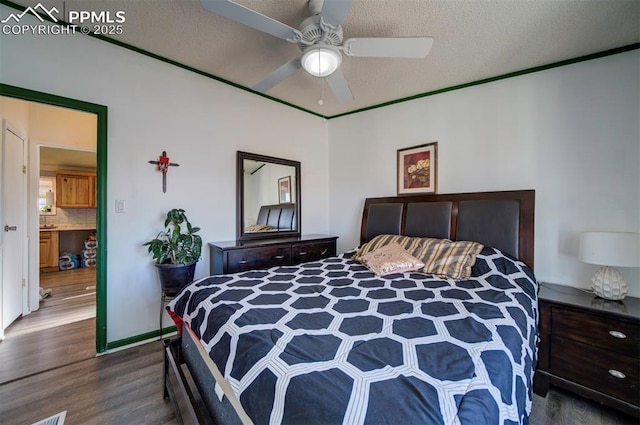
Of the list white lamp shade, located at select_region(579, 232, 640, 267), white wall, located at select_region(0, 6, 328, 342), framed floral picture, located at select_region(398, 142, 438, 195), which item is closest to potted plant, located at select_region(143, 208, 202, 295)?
white wall, located at select_region(0, 6, 328, 342)

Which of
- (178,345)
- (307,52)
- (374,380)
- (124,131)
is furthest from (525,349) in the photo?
(124,131)

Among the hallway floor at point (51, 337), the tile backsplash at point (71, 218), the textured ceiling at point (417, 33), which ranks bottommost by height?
the hallway floor at point (51, 337)

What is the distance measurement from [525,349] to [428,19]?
87.7 inches

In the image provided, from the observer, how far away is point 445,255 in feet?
7.43

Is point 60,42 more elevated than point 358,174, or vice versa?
point 60,42

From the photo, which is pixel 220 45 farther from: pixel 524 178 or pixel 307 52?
pixel 524 178

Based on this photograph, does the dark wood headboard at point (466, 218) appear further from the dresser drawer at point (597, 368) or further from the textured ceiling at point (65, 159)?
the textured ceiling at point (65, 159)

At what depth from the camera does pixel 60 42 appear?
2117 mm

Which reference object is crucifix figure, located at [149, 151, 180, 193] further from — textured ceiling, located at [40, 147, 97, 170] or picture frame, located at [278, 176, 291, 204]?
textured ceiling, located at [40, 147, 97, 170]

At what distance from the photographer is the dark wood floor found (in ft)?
5.40

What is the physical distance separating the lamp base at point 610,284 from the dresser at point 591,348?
48mm

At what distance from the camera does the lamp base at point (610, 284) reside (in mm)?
1874

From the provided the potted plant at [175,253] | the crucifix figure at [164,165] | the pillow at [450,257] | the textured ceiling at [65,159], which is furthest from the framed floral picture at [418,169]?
the textured ceiling at [65,159]

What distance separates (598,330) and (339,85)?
257 cm
